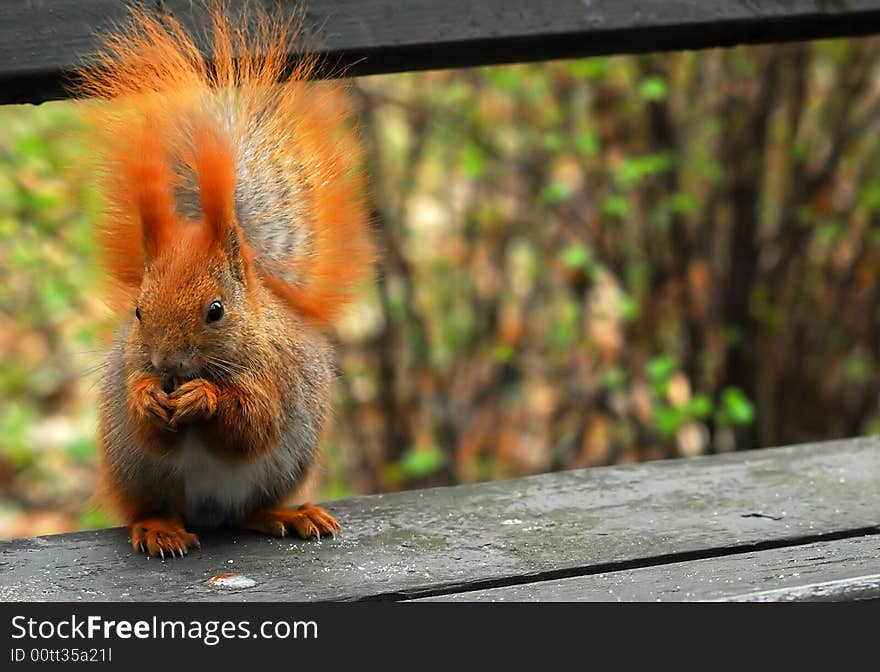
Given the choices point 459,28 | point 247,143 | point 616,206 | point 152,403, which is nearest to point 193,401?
point 152,403

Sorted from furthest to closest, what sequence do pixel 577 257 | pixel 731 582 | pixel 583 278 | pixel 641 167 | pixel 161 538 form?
pixel 583 278 < pixel 577 257 < pixel 641 167 < pixel 161 538 < pixel 731 582

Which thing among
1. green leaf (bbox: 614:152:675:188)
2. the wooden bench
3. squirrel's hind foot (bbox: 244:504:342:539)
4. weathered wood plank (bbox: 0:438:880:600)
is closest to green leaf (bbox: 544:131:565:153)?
green leaf (bbox: 614:152:675:188)

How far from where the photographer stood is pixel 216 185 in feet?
3.91

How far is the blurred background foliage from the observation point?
278cm

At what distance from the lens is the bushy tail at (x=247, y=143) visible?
1217 millimetres

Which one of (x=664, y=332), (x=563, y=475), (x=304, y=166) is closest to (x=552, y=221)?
(x=664, y=332)

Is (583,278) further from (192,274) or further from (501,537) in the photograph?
(192,274)

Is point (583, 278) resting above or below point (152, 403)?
below

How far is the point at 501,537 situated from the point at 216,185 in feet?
1.60

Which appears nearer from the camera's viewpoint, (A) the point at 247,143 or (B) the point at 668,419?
(A) the point at 247,143

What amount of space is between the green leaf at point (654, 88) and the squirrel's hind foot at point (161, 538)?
160cm

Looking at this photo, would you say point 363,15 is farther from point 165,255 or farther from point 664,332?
point 664,332

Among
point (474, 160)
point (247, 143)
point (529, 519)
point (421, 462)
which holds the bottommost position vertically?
point (421, 462)

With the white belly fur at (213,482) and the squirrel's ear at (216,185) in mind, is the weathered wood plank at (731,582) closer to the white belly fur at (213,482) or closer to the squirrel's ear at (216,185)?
the white belly fur at (213,482)
